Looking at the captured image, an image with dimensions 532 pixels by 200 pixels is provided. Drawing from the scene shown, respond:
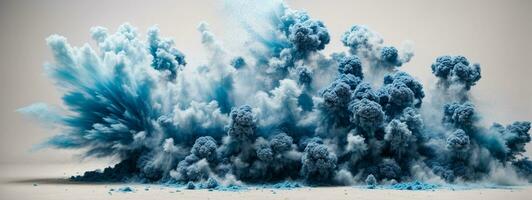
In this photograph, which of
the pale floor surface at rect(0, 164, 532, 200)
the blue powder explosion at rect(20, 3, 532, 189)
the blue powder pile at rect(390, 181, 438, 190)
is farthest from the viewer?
the blue powder explosion at rect(20, 3, 532, 189)

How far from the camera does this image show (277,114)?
13992mm

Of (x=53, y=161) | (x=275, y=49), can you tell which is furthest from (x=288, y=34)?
(x=53, y=161)

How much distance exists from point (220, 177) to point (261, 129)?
992 millimetres

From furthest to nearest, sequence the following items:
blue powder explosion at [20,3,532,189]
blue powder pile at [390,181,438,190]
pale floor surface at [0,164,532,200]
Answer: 1. blue powder explosion at [20,3,532,189]
2. blue powder pile at [390,181,438,190]
3. pale floor surface at [0,164,532,200]

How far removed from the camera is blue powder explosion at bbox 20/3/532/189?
13586 millimetres

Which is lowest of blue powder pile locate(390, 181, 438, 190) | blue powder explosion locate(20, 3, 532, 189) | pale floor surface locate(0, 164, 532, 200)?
pale floor surface locate(0, 164, 532, 200)

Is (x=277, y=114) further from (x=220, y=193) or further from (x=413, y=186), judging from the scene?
(x=413, y=186)

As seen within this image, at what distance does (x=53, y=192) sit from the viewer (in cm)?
1252

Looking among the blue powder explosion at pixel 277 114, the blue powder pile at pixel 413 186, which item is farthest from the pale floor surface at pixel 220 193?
the blue powder explosion at pixel 277 114

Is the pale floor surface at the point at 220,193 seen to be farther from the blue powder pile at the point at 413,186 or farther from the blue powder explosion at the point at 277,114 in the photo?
the blue powder explosion at the point at 277,114

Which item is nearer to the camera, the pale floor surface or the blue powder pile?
the pale floor surface

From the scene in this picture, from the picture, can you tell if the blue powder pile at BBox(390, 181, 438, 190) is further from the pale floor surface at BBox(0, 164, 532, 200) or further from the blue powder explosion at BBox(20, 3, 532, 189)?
the pale floor surface at BBox(0, 164, 532, 200)

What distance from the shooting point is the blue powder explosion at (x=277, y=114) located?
535 inches

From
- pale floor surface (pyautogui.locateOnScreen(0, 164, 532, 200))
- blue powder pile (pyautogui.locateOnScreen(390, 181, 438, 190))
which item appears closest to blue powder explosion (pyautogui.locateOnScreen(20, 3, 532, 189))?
blue powder pile (pyautogui.locateOnScreen(390, 181, 438, 190))
